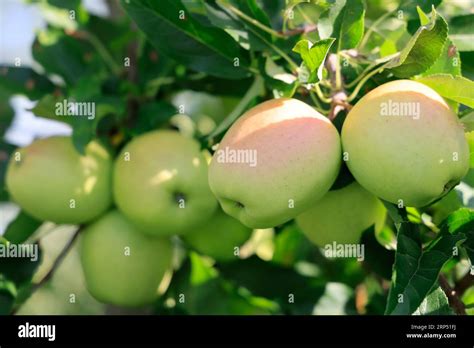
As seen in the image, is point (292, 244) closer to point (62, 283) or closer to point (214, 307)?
point (214, 307)

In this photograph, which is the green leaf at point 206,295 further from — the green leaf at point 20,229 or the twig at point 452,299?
the twig at point 452,299

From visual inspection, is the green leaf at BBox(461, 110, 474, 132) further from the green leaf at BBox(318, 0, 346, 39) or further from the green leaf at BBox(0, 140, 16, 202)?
the green leaf at BBox(0, 140, 16, 202)

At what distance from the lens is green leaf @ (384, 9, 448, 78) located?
3.57 ft

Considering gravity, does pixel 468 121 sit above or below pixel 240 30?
below

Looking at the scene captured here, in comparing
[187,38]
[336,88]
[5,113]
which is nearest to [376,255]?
[336,88]

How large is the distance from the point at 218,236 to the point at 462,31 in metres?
0.67

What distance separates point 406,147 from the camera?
41.7 inches

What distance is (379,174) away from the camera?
1084mm

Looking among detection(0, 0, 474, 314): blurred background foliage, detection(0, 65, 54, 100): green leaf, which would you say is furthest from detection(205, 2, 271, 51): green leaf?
detection(0, 65, 54, 100): green leaf

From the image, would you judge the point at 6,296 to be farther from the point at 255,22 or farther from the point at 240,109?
the point at 255,22

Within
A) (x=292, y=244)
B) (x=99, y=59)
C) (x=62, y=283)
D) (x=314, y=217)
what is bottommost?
(x=62, y=283)

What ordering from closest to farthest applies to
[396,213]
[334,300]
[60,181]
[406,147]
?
[406,147]
[396,213]
[60,181]
[334,300]
